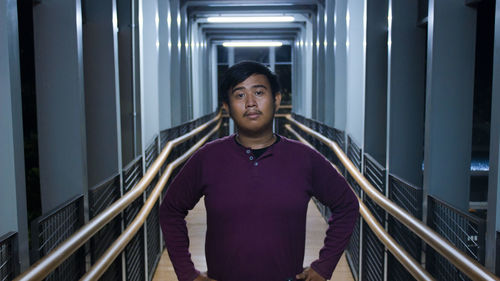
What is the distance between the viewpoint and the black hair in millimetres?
1781

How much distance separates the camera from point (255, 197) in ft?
5.57

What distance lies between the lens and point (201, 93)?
42.8 ft

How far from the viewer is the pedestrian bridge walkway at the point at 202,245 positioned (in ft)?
13.9

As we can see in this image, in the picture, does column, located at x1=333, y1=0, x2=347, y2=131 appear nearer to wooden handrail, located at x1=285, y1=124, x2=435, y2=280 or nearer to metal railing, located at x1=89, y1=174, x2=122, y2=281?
wooden handrail, located at x1=285, y1=124, x2=435, y2=280

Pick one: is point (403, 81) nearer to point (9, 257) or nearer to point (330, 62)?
point (9, 257)

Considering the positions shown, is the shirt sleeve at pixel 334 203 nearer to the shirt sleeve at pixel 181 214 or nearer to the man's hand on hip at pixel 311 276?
the man's hand on hip at pixel 311 276

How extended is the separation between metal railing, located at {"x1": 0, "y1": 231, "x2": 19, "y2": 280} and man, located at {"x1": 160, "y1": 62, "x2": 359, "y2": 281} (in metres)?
0.49

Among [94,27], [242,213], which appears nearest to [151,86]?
[94,27]

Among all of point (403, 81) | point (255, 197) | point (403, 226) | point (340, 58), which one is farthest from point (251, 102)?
point (340, 58)

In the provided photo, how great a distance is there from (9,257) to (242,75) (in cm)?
97

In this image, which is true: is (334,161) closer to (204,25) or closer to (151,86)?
(151,86)

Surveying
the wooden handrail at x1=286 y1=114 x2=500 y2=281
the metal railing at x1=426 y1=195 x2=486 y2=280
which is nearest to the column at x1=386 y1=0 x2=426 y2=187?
the wooden handrail at x1=286 y1=114 x2=500 y2=281

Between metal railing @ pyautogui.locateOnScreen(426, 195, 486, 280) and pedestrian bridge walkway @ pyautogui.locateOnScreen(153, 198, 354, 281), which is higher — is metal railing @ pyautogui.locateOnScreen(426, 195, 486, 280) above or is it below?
above

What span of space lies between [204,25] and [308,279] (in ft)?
36.3
